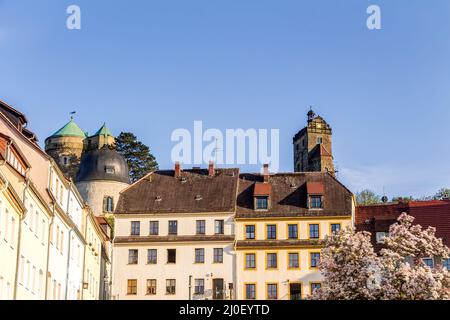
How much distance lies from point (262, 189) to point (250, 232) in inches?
204

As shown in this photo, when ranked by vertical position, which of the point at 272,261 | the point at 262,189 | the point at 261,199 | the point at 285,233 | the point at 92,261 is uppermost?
the point at 262,189

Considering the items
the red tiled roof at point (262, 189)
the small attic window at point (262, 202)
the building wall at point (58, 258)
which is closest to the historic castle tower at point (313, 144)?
the red tiled roof at point (262, 189)

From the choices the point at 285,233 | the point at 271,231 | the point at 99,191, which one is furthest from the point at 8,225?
the point at 99,191

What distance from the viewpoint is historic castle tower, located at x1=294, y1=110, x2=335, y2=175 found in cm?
15675

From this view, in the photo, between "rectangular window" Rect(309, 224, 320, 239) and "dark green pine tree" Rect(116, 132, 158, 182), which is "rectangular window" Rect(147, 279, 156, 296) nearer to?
"rectangular window" Rect(309, 224, 320, 239)

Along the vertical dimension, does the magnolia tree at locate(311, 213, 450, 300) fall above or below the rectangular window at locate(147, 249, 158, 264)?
below

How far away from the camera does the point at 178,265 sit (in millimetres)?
73250

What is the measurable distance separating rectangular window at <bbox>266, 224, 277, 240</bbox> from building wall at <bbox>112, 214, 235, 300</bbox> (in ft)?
11.1

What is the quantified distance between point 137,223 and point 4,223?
42.2 m

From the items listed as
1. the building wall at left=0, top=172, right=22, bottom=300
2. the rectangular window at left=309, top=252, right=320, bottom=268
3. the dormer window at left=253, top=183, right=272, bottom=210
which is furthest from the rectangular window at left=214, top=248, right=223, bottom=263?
the building wall at left=0, top=172, right=22, bottom=300

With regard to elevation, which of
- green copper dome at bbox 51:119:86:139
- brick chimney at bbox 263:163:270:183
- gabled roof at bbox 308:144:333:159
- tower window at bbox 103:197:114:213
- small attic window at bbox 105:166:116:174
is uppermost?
green copper dome at bbox 51:119:86:139

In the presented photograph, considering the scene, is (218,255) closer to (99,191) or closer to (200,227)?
(200,227)
